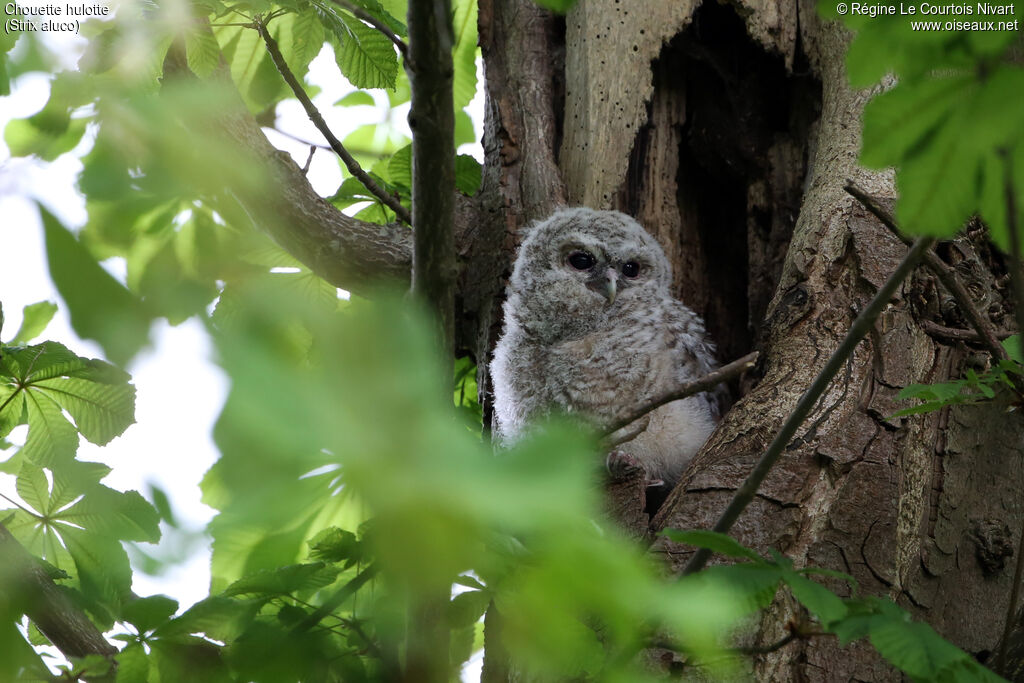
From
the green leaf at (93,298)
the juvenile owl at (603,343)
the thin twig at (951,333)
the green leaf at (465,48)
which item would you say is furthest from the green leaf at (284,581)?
the green leaf at (465,48)

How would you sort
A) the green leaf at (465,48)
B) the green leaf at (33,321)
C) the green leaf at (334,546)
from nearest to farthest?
the green leaf at (334,546)
the green leaf at (33,321)
the green leaf at (465,48)

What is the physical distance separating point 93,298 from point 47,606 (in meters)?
1.13

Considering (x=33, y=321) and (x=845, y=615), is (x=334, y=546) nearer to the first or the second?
(x=845, y=615)

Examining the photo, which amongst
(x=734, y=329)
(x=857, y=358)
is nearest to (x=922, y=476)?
(x=857, y=358)

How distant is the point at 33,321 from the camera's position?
7.89 feet

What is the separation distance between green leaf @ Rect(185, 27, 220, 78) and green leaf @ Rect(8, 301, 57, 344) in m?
0.76

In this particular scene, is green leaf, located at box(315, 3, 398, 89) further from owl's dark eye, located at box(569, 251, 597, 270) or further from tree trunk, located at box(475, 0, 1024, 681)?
owl's dark eye, located at box(569, 251, 597, 270)

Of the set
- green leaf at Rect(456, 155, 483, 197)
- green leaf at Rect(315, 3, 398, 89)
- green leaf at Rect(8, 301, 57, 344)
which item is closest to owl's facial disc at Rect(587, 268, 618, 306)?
green leaf at Rect(456, 155, 483, 197)

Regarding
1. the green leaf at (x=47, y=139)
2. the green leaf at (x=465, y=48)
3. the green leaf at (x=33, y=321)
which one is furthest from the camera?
the green leaf at (x=465, y=48)

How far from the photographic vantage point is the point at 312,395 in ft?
1.67

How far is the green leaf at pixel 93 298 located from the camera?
508 mm

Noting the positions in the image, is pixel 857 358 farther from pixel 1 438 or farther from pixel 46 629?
pixel 1 438

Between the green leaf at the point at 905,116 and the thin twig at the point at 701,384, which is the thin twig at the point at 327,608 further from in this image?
the green leaf at the point at 905,116

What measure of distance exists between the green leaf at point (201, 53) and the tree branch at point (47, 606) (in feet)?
3.91
